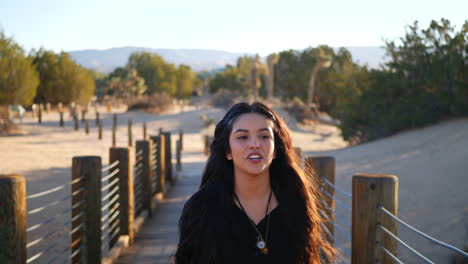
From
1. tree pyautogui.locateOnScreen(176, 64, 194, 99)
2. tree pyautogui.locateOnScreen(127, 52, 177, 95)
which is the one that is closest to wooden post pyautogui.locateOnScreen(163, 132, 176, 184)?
tree pyautogui.locateOnScreen(127, 52, 177, 95)

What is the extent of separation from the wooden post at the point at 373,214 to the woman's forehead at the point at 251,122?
2.88 ft

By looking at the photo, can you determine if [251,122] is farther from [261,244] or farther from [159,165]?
[159,165]

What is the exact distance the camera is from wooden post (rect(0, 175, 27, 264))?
2.83m

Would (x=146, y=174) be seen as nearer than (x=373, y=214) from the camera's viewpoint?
No

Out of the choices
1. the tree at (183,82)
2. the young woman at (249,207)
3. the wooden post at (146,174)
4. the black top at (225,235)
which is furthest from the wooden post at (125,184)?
the tree at (183,82)

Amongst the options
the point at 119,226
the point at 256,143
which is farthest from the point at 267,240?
the point at 119,226

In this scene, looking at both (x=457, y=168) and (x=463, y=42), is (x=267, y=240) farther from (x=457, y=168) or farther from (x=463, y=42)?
(x=463, y=42)

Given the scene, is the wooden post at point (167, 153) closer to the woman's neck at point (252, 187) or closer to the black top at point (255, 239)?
the woman's neck at point (252, 187)

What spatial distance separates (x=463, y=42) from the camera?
13945 millimetres

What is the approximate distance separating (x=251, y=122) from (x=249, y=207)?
0.44m

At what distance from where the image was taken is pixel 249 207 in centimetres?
262

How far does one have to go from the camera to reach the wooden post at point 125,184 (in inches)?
232

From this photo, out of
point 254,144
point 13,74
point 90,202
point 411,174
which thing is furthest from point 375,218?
point 13,74

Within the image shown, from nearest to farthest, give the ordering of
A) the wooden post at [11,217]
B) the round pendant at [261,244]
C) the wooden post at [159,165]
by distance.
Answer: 1. the round pendant at [261,244]
2. the wooden post at [11,217]
3. the wooden post at [159,165]
